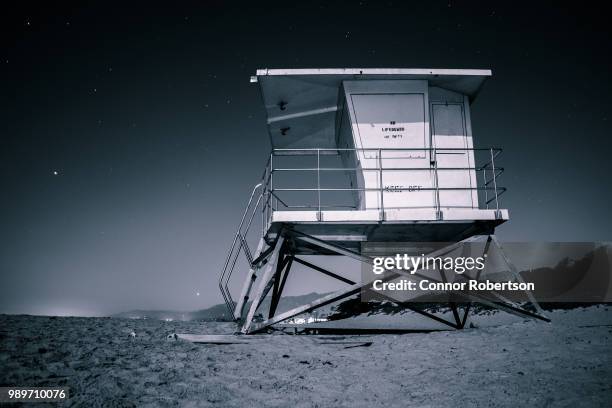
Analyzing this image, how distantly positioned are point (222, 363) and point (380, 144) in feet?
17.1

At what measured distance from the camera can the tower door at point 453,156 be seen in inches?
311

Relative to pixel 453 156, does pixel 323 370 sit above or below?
below

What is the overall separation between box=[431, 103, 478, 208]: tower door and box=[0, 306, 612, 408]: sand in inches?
116

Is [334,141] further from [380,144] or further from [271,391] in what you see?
[271,391]

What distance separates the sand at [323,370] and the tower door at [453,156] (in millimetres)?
2946

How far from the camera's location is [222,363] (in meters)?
4.60

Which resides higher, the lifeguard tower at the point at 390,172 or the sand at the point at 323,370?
the lifeguard tower at the point at 390,172

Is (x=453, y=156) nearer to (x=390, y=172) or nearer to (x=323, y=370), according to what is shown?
(x=390, y=172)

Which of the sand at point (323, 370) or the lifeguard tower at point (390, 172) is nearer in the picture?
the sand at point (323, 370)

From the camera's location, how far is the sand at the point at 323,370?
3.29 m

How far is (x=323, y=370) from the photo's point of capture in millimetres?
4359

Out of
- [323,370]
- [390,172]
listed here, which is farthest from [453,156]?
[323,370]

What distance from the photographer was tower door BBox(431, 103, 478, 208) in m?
7.89

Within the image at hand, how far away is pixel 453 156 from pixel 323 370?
554 centimetres
